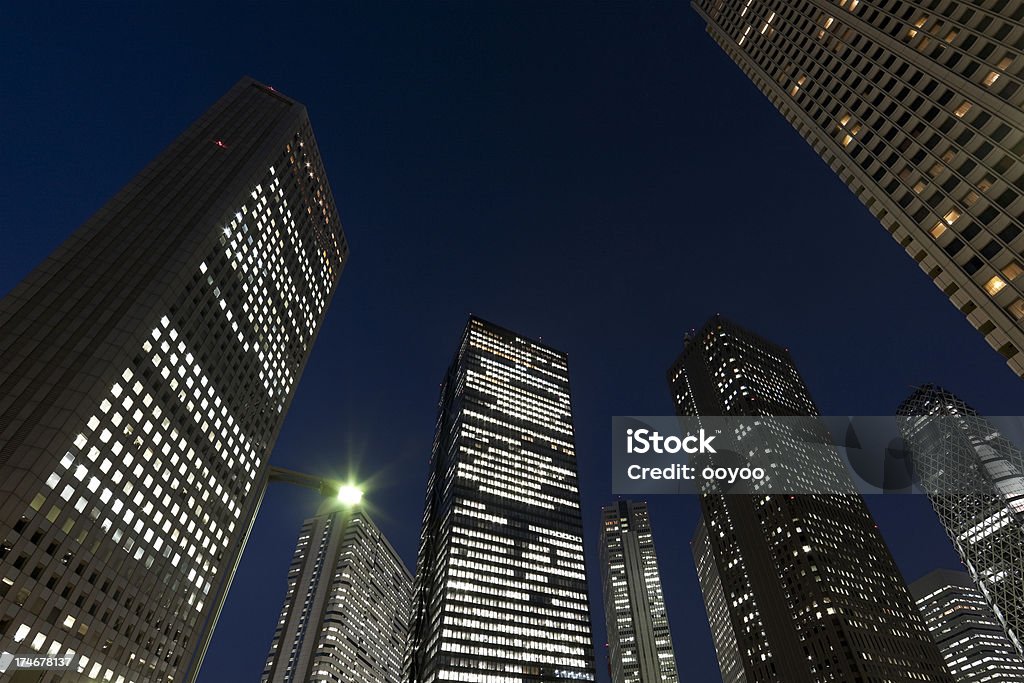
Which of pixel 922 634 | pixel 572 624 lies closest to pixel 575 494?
pixel 572 624

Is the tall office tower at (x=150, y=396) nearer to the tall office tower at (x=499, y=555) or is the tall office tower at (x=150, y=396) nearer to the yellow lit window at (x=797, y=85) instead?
the tall office tower at (x=499, y=555)

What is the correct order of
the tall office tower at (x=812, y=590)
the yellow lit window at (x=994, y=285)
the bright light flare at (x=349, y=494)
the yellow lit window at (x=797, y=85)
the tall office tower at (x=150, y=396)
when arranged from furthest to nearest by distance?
1. the tall office tower at (x=812, y=590)
2. the yellow lit window at (x=797, y=85)
3. the tall office tower at (x=150, y=396)
4. the yellow lit window at (x=994, y=285)
5. the bright light flare at (x=349, y=494)

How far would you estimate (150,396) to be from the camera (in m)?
78.4

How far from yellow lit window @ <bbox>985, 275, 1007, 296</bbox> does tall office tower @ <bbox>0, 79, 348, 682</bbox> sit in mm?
56463

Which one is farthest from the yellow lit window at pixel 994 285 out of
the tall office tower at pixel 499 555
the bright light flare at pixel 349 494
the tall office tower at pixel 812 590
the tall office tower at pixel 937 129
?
the tall office tower at pixel 499 555

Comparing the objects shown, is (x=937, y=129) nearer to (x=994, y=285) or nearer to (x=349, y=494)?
(x=994, y=285)

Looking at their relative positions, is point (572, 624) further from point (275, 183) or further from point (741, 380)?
point (275, 183)

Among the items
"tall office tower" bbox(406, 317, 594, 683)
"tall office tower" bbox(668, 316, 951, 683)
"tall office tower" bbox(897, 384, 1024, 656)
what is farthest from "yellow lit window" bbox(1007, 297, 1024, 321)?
"tall office tower" bbox(406, 317, 594, 683)

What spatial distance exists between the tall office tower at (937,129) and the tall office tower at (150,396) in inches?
2258

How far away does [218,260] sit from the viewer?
9506 cm

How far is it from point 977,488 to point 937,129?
333ft

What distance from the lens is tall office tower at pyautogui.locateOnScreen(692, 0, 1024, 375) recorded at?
43156 mm

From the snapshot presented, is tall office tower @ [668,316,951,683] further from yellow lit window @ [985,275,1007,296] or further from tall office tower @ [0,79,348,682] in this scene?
tall office tower @ [0,79,348,682]

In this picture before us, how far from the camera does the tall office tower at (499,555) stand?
133125 millimetres
